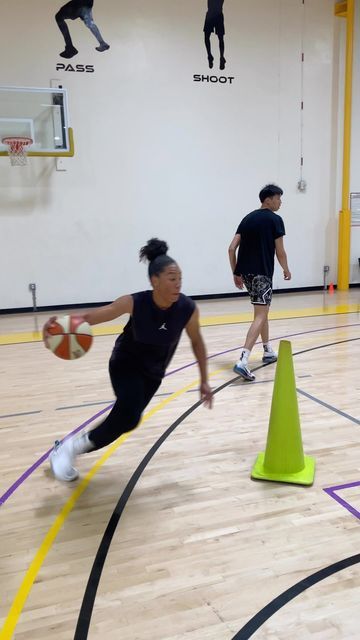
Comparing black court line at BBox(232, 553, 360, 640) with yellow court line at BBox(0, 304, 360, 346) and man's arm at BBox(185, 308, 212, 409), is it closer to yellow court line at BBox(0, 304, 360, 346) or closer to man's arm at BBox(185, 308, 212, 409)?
man's arm at BBox(185, 308, 212, 409)

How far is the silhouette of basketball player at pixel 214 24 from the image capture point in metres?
9.39

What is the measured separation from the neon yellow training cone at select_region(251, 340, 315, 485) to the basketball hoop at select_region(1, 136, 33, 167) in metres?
6.60

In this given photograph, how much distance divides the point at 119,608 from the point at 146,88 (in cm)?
892

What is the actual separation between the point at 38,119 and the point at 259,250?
5.33 m

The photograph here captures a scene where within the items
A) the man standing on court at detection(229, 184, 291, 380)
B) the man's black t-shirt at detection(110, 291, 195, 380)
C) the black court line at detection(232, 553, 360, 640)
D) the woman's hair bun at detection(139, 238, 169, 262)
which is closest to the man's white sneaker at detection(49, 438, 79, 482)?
the man's black t-shirt at detection(110, 291, 195, 380)

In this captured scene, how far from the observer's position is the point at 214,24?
9.47m

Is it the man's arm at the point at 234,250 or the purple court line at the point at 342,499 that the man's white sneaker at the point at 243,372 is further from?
the purple court line at the point at 342,499

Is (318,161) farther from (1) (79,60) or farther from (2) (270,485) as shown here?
(2) (270,485)

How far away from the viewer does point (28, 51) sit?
8484 millimetres

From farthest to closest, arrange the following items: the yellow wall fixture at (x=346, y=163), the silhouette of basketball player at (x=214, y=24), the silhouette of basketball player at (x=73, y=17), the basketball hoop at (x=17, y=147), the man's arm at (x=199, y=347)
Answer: the yellow wall fixture at (x=346, y=163), the silhouette of basketball player at (x=214, y=24), the silhouette of basketball player at (x=73, y=17), the basketball hoop at (x=17, y=147), the man's arm at (x=199, y=347)

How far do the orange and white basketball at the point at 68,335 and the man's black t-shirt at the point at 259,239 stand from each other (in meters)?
2.72

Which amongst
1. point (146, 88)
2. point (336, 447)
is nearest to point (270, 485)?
point (336, 447)

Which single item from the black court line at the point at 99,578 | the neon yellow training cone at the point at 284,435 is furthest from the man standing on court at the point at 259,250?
the black court line at the point at 99,578

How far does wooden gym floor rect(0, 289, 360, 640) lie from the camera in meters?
2.01
